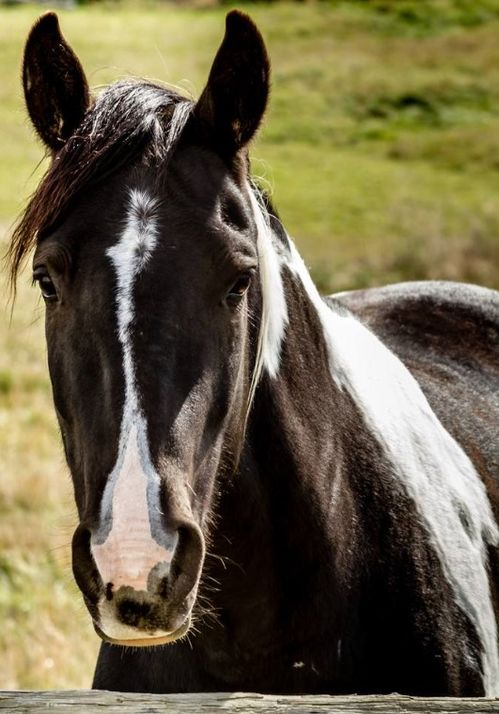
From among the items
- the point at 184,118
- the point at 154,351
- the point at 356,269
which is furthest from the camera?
the point at 356,269

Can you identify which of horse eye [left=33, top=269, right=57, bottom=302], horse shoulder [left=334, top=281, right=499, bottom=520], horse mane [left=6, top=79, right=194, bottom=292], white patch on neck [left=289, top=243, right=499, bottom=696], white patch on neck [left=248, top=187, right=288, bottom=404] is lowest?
horse shoulder [left=334, top=281, right=499, bottom=520]

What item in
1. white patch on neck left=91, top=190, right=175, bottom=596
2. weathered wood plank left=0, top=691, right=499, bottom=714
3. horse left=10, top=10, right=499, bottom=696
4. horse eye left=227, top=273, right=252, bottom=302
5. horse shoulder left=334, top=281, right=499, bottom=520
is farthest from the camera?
horse shoulder left=334, top=281, right=499, bottom=520

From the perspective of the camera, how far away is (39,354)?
12656 mm

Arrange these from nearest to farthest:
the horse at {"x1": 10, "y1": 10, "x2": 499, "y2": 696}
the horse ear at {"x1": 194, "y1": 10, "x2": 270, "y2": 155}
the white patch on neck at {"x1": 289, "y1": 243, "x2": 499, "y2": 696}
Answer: the horse at {"x1": 10, "y1": 10, "x2": 499, "y2": 696}, the horse ear at {"x1": 194, "y1": 10, "x2": 270, "y2": 155}, the white patch on neck at {"x1": 289, "y1": 243, "x2": 499, "y2": 696}

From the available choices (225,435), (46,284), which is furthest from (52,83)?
(225,435)

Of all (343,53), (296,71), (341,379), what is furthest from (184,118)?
(343,53)

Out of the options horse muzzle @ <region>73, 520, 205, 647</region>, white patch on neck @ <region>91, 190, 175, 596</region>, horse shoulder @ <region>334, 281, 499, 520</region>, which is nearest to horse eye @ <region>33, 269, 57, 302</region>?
white patch on neck @ <region>91, 190, 175, 596</region>

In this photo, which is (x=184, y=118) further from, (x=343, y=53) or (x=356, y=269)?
(x=343, y=53)

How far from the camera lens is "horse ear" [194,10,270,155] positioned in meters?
3.01

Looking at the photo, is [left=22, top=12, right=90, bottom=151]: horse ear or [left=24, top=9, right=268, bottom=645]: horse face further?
[left=22, top=12, right=90, bottom=151]: horse ear

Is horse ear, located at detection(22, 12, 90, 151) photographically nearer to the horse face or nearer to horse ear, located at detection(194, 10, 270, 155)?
the horse face

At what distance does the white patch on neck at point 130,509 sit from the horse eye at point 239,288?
33 cm

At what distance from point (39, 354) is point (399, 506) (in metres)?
9.73

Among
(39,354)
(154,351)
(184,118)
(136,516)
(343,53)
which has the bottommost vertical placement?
(343,53)
